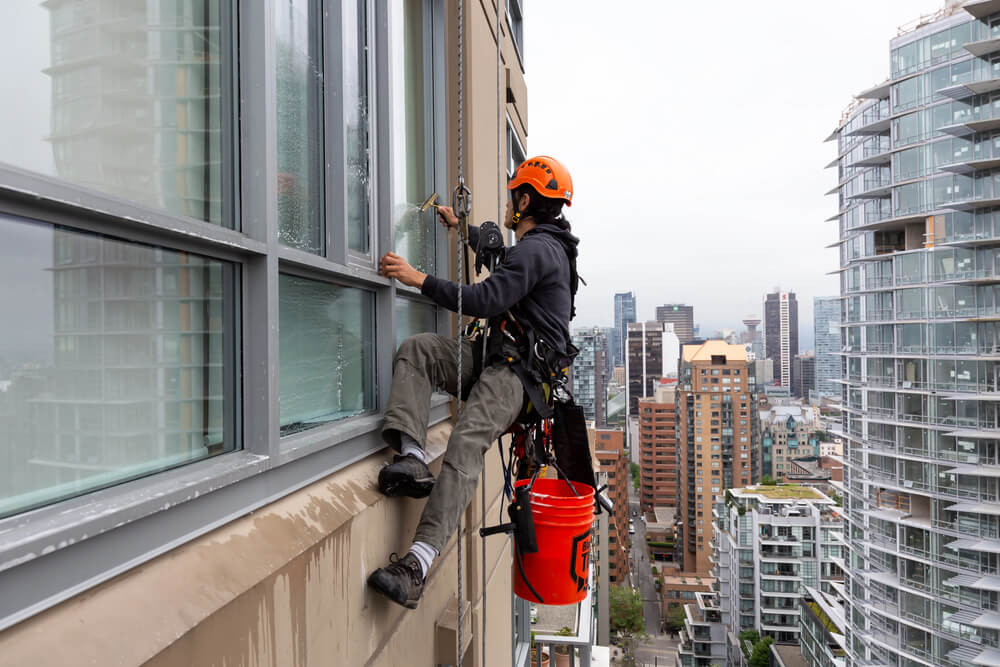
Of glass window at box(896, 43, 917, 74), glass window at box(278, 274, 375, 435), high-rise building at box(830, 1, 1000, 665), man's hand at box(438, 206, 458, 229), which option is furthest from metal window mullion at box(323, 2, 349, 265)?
glass window at box(896, 43, 917, 74)

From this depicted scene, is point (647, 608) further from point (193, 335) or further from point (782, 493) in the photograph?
point (193, 335)

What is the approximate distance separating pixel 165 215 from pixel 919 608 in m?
24.0

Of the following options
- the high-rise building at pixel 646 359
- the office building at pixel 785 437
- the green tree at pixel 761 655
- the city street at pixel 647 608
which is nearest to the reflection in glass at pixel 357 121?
the green tree at pixel 761 655

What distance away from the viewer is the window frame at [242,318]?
82cm

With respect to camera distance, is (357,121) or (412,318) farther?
(412,318)

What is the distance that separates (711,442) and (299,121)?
5735cm

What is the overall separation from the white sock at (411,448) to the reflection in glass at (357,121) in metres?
0.71

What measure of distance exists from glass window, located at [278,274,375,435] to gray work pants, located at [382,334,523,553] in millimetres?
138

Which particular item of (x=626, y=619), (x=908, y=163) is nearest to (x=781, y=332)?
(x=626, y=619)

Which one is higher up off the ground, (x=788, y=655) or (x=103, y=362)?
(x=103, y=362)

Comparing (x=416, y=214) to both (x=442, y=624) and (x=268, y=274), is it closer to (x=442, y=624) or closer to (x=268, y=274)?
(x=268, y=274)

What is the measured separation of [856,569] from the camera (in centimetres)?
2156

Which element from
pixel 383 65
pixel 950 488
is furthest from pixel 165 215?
pixel 950 488

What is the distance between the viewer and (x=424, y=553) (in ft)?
6.17
